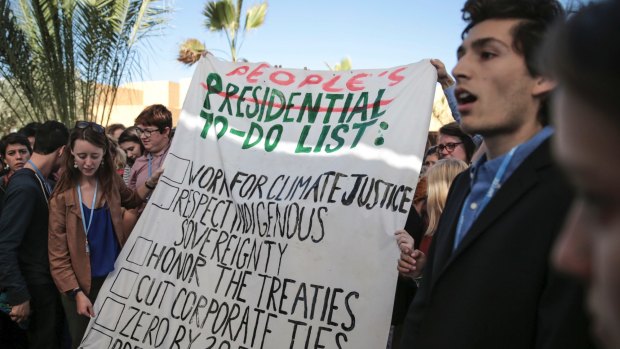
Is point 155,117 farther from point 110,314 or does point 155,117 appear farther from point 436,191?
point 436,191

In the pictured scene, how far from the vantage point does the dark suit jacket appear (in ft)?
4.32

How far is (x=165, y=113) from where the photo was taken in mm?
4750

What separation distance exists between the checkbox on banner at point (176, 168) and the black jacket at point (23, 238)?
0.92 meters

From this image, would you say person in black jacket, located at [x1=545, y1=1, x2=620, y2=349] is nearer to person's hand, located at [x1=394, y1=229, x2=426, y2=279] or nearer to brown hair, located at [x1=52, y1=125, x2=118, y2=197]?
person's hand, located at [x1=394, y1=229, x2=426, y2=279]

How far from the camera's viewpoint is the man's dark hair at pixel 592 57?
0.49m

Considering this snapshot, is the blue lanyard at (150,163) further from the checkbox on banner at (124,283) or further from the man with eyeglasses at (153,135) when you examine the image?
the checkbox on banner at (124,283)

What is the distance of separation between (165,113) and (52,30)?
18.1 ft

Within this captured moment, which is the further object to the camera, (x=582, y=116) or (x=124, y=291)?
(x=124, y=291)

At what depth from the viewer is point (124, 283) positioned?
3.35m

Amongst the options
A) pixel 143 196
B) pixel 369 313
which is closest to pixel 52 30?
pixel 143 196

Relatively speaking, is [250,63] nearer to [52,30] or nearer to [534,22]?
[534,22]

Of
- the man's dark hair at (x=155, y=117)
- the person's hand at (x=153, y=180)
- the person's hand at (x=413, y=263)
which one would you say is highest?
the man's dark hair at (x=155, y=117)

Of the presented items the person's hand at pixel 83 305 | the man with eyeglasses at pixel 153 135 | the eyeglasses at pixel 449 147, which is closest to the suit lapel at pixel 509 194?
the person's hand at pixel 83 305

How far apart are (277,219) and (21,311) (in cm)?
182
